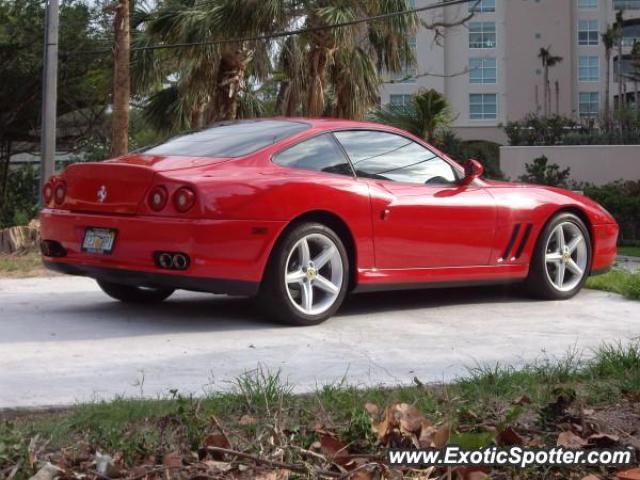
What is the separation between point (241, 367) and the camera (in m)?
5.16

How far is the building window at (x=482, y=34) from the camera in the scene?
210 feet

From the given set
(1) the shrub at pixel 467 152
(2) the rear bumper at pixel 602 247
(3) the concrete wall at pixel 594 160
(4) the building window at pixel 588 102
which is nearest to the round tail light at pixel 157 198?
(2) the rear bumper at pixel 602 247

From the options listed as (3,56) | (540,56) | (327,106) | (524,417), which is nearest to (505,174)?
(327,106)

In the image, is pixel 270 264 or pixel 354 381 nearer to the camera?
pixel 354 381

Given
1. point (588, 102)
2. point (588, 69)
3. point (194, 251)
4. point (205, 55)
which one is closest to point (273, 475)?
point (194, 251)

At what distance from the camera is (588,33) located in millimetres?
66438

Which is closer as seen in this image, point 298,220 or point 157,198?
point 157,198

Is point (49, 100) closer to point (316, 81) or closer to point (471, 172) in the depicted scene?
point (316, 81)

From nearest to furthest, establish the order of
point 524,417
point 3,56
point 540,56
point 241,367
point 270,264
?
1. point 524,417
2. point 241,367
3. point 270,264
4. point 3,56
5. point 540,56

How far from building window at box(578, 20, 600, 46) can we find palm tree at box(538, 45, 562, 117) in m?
2.42

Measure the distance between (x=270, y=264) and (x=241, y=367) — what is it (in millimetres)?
1302

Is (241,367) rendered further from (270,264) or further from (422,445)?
(422,445)

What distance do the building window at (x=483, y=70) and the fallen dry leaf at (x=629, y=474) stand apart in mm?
62029

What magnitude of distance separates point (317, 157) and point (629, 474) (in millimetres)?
3891
